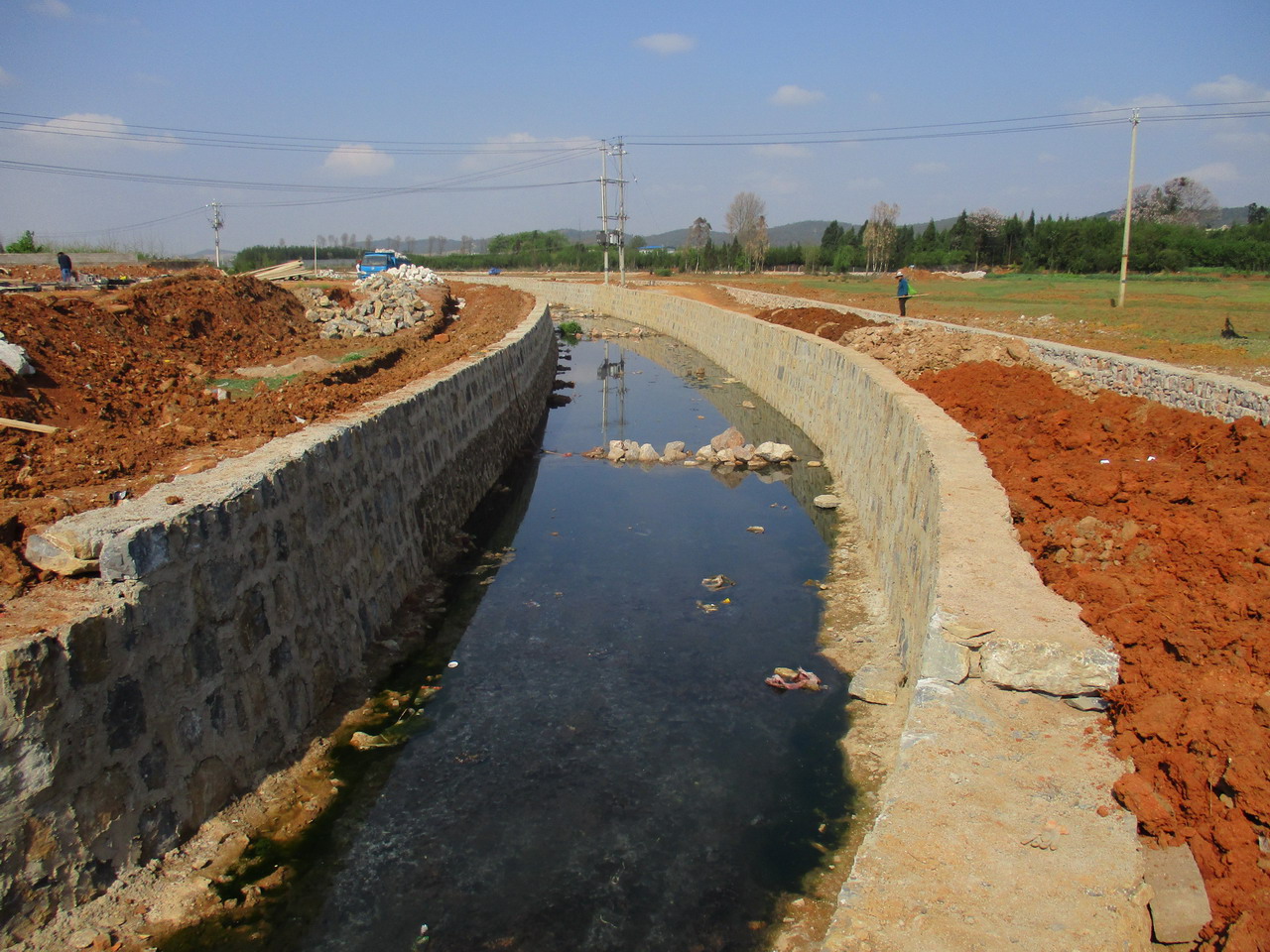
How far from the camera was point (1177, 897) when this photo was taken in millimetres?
2900

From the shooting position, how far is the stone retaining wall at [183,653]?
3.74 metres

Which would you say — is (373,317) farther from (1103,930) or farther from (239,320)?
(1103,930)

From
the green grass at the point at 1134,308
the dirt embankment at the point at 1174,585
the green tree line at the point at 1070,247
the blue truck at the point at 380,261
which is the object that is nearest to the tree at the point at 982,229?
the green tree line at the point at 1070,247

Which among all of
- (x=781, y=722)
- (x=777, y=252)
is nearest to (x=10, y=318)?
(x=781, y=722)

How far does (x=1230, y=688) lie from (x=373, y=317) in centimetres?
2242

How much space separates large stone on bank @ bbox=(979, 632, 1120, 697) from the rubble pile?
18.6 meters

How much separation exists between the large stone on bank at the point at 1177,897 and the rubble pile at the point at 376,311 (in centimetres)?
1979

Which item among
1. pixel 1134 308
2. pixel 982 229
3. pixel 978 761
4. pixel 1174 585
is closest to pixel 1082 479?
pixel 1174 585

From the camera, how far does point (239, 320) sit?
18266 millimetres

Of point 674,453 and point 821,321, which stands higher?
point 821,321

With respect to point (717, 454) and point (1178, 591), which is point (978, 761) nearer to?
point (1178, 591)

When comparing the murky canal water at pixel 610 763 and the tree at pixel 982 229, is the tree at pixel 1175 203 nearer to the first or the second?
the tree at pixel 982 229

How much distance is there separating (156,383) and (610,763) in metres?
8.30

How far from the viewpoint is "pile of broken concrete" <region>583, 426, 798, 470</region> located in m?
14.7
